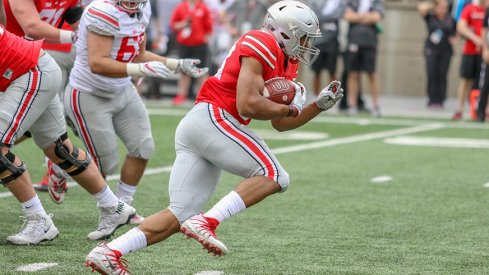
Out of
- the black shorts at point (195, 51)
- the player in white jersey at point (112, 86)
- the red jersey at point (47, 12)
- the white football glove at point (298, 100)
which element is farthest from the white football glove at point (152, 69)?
the black shorts at point (195, 51)

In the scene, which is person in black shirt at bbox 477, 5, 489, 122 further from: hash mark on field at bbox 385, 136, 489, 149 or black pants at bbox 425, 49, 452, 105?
black pants at bbox 425, 49, 452, 105

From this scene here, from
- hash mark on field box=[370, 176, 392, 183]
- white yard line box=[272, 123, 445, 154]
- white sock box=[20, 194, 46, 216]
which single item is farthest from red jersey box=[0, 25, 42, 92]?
white yard line box=[272, 123, 445, 154]

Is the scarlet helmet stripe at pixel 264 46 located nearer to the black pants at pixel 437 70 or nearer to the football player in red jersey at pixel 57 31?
the football player in red jersey at pixel 57 31

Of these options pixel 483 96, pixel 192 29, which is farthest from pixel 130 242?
pixel 192 29

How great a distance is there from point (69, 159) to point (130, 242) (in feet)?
4.42

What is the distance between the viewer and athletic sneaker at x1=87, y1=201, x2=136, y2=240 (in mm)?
6725

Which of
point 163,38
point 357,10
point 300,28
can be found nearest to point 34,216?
point 300,28

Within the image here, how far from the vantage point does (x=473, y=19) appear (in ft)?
53.3

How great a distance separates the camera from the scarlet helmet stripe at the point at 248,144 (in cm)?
564

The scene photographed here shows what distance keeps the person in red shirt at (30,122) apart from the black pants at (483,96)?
9.55 m

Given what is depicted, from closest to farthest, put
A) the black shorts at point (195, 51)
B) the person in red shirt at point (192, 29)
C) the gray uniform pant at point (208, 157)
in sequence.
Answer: the gray uniform pant at point (208, 157)
the person in red shirt at point (192, 29)
the black shorts at point (195, 51)

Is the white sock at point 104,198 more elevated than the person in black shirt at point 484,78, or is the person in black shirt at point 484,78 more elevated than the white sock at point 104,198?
the white sock at point 104,198

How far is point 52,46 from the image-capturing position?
28.5ft

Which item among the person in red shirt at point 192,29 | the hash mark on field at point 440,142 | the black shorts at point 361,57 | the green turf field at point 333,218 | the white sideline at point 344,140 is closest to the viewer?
the green turf field at point 333,218
